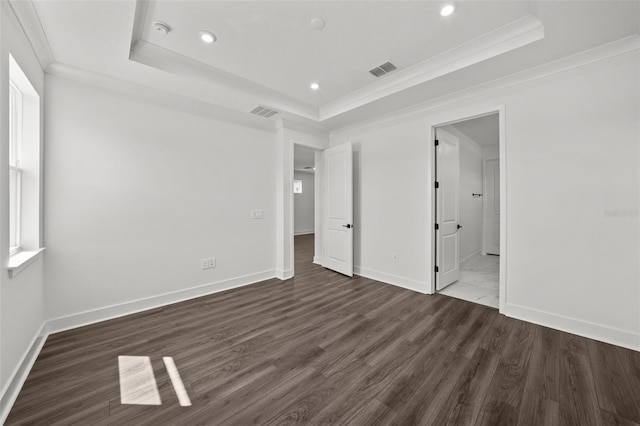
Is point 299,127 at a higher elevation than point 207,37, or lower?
lower

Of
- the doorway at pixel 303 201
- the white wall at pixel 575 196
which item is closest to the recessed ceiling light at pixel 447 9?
the white wall at pixel 575 196

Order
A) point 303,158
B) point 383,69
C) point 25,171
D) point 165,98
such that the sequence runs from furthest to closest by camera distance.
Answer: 1. point 303,158
2. point 165,98
3. point 383,69
4. point 25,171

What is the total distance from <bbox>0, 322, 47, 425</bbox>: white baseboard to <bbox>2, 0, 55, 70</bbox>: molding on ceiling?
2481 millimetres

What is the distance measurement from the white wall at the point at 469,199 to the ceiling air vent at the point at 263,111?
354 centimetres

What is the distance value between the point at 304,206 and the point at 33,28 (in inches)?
351

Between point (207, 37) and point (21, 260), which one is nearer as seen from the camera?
point (21, 260)

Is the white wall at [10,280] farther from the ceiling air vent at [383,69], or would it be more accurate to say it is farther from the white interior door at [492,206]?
the white interior door at [492,206]

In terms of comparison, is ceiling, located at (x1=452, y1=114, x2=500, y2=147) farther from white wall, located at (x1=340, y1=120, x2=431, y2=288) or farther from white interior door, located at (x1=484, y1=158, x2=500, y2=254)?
white wall, located at (x1=340, y1=120, x2=431, y2=288)

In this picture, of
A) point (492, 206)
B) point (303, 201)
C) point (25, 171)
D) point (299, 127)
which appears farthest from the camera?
point (303, 201)

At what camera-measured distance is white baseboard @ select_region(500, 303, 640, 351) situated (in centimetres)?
215

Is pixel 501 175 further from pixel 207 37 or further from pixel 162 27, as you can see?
pixel 162 27

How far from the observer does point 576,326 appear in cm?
239

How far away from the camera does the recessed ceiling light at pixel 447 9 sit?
1917 millimetres

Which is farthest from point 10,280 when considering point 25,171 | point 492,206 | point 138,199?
point 492,206
